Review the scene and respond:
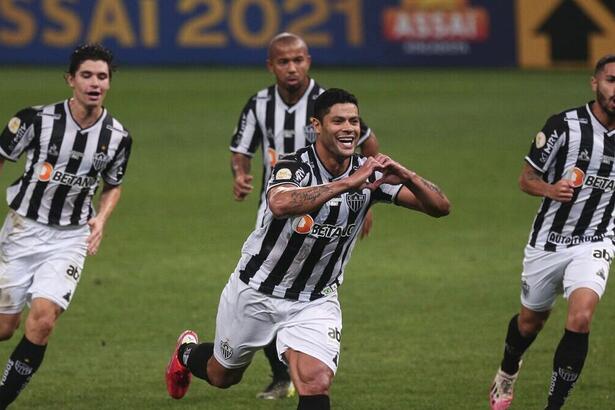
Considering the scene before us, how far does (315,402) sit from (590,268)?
2.29 meters

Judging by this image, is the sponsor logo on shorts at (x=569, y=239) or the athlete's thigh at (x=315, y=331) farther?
the sponsor logo on shorts at (x=569, y=239)

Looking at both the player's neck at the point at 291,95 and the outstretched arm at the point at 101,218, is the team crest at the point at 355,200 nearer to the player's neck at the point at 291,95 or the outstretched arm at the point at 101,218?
the outstretched arm at the point at 101,218

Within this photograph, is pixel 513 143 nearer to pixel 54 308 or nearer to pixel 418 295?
pixel 418 295

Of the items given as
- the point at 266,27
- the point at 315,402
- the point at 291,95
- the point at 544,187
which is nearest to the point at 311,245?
the point at 315,402

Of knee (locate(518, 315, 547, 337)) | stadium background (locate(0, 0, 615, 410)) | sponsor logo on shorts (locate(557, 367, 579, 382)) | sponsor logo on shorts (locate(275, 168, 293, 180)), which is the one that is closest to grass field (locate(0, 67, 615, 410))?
stadium background (locate(0, 0, 615, 410))

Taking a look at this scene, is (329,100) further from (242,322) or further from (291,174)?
(242,322)

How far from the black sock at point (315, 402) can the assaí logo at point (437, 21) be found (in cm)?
2332

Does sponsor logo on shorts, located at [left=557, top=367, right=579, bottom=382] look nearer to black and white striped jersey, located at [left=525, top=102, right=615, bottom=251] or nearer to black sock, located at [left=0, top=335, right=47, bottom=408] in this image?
black and white striped jersey, located at [left=525, top=102, right=615, bottom=251]

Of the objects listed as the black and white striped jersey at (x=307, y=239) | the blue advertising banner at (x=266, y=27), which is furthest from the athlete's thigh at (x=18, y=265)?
the blue advertising banner at (x=266, y=27)

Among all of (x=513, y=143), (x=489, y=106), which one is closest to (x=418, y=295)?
(x=513, y=143)

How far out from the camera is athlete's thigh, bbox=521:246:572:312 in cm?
875

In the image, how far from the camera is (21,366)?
8273 mm

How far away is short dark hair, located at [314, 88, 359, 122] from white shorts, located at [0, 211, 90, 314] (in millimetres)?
2187

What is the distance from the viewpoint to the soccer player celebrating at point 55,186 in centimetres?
868
